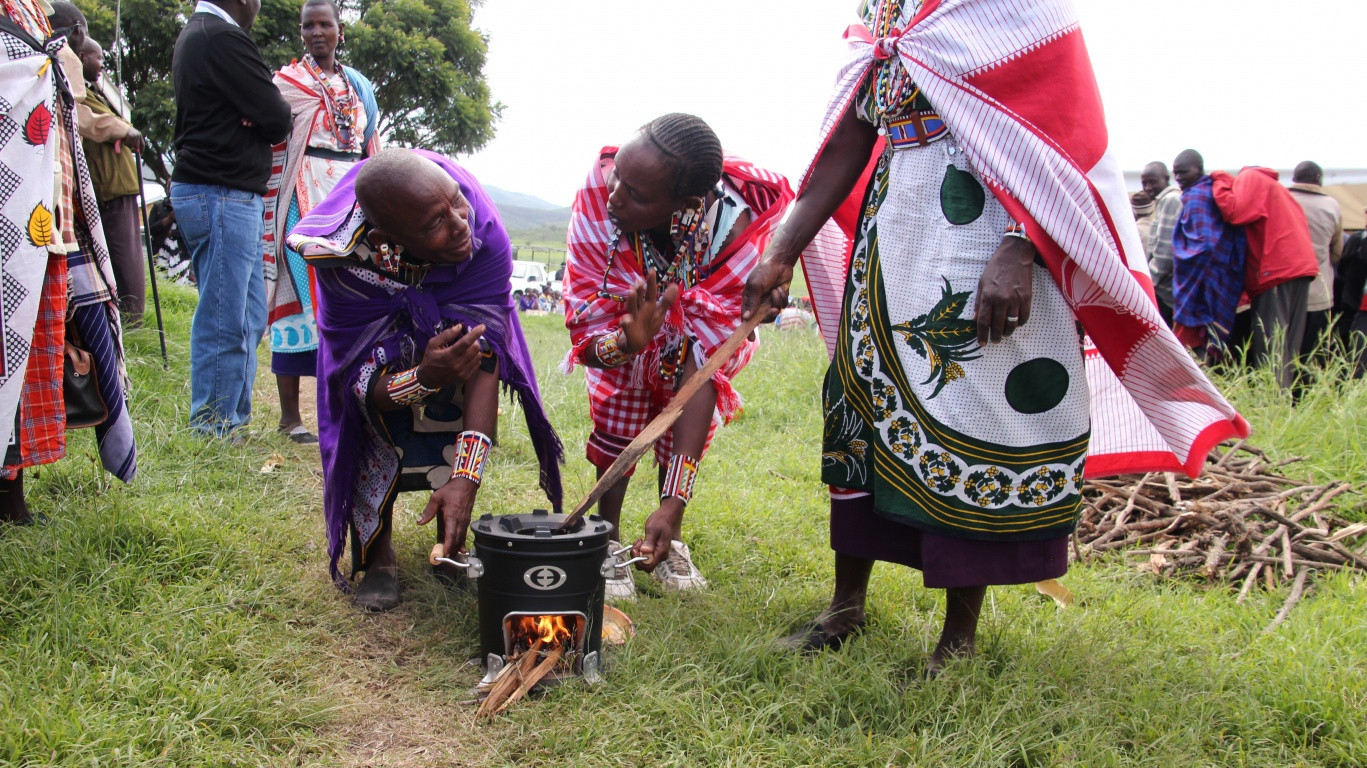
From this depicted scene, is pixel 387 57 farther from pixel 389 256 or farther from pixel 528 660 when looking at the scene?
pixel 528 660

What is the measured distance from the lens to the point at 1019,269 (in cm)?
200

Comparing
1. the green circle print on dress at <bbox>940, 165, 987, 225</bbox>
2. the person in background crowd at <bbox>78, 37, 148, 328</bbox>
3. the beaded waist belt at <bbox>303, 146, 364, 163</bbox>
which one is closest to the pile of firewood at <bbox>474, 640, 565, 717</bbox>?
the green circle print on dress at <bbox>940, 165, 987, 225</bbox>

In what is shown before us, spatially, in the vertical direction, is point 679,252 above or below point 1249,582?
above

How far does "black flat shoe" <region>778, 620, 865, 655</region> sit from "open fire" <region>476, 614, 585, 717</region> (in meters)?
0.57

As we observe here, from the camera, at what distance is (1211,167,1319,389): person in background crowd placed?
20.8ft

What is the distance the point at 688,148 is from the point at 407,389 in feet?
3.35

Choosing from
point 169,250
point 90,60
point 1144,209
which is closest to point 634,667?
point 90,60

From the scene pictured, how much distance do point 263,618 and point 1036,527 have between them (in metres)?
2.05

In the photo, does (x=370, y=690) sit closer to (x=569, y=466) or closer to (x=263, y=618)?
(x=263, y=618)

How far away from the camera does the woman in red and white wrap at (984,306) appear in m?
2.01

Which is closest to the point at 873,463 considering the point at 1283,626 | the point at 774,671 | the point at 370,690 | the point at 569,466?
the point at 774,671

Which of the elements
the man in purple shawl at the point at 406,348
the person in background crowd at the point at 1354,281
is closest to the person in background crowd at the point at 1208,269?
the person in background crowd at the point at 1354,281

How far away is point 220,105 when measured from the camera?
4035 millimetres

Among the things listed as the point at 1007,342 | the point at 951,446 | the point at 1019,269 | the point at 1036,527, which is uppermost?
the point at 1019,269
